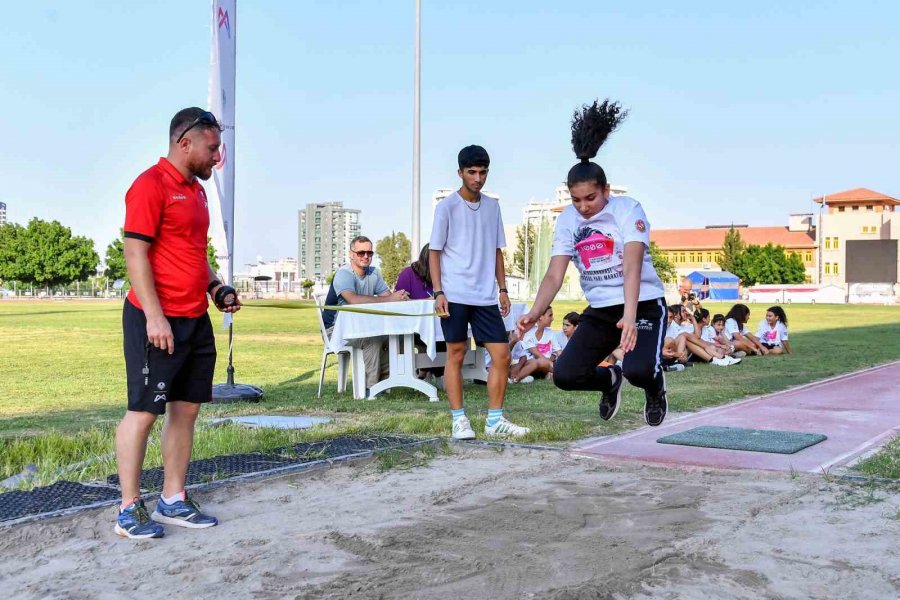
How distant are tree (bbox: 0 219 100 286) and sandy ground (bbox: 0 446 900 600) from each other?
97.4 meters

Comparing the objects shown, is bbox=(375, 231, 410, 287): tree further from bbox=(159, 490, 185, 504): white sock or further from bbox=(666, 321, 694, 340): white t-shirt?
bbox=(159, 490, 185, 504): white sock

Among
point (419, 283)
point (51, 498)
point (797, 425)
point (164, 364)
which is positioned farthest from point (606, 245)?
point (419, 283)

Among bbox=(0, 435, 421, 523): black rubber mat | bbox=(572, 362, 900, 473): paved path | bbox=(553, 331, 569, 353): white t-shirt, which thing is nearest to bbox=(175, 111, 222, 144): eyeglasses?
bbox=(0, 435, 421, 523): black rubber mat

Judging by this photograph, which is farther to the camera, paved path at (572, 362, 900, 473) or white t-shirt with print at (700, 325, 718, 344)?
white t-shirt with print at (700, 325, 718, 344)

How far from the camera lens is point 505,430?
6.58 meters

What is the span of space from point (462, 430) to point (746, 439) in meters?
1.96

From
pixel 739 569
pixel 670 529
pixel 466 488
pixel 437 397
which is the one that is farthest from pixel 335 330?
pixel 739 569

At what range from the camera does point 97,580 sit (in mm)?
3318

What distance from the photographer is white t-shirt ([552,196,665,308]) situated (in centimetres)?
562

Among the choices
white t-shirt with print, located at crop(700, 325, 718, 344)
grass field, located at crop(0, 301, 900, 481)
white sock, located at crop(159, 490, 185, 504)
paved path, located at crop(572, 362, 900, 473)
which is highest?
white t-shirt with print, located at crop(700, 325, 718, 344)

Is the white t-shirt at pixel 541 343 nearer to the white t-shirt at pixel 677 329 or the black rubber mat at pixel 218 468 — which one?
the white t-shirt at pixel 677 329

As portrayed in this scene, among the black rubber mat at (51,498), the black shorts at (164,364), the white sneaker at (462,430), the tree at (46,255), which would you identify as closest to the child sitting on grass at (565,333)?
the white sneaker at (462,430)

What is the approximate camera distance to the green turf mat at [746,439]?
19.5ft

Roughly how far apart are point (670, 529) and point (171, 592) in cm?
206
